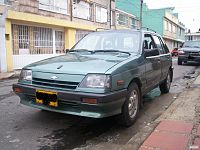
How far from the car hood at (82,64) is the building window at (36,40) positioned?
1280 centimetres

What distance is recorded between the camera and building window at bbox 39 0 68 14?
65.4ft

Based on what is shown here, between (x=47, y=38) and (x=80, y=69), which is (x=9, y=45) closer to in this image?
(x=47, y=38)

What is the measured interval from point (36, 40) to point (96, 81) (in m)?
15.4

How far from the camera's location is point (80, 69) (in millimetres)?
4402

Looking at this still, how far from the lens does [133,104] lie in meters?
5.09

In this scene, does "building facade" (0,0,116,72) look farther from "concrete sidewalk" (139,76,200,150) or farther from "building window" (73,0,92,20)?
"concrete sidewalk" (139,76,200,150)

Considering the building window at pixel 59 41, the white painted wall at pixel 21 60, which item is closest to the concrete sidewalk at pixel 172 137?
the white painted wall at pixel 21 60

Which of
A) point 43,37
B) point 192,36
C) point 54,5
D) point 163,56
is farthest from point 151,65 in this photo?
point 192,36

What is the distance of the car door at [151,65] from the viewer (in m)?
5.76

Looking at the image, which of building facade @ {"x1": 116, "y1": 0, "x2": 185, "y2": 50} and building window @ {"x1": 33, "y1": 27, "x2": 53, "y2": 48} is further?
building facade @ {"x1": 116, "y1": 0, "x2": 185, "y2": 50}

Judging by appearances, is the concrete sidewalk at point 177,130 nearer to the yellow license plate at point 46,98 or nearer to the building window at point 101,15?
the yellow license plate at point 46,98

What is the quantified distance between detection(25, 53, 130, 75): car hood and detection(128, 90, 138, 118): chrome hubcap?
67cm

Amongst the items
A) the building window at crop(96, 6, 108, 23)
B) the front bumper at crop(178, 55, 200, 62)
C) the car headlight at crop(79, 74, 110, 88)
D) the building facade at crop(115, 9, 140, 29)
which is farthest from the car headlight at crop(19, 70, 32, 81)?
the building facade at crop(115, 9, 140, 29)

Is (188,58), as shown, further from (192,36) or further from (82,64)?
(192,36)
